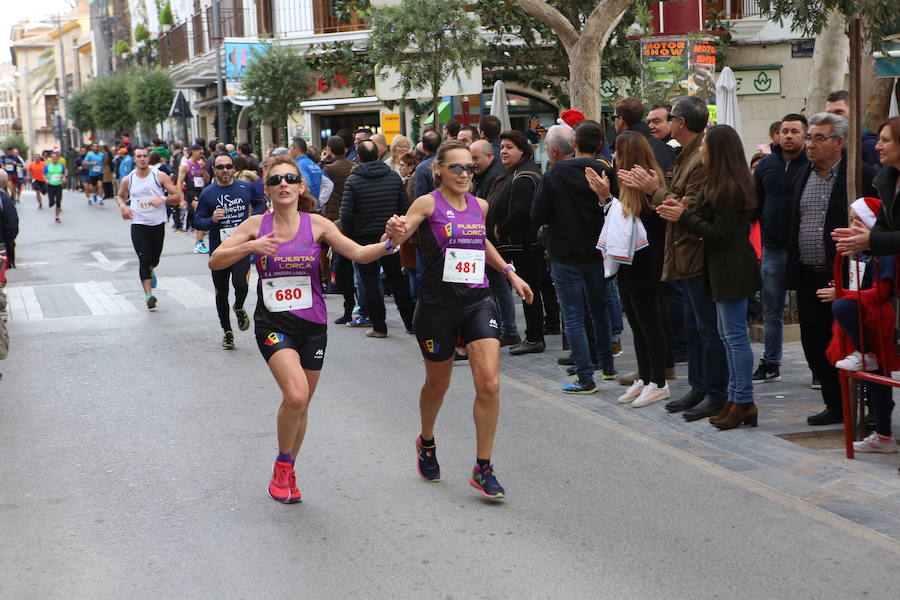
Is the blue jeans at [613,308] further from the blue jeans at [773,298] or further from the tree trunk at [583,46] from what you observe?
the tree trunk at [583,46]

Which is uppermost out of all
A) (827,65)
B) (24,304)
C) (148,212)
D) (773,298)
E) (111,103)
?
(111,103)

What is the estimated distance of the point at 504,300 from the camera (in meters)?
10.6

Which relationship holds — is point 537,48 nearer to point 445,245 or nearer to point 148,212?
point 148,212

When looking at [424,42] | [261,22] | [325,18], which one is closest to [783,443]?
[424,42]

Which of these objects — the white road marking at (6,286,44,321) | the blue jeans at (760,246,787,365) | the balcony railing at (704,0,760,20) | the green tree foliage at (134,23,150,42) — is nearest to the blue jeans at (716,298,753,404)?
the blue jeans at (760,246,787,365)

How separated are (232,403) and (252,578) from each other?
380 centimetres

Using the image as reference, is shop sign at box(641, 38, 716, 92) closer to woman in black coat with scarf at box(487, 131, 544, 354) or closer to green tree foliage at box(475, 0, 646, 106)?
green tree foliage at box(475, 0, 646, 106)

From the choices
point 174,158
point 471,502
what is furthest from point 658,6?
point 471,502

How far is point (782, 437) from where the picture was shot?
704 centimetres

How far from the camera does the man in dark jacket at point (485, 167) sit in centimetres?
1030

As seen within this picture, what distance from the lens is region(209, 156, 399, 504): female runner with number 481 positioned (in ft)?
19.1

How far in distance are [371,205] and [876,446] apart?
19.2 feet

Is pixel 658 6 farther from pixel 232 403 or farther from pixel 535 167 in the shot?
pixel 232 403

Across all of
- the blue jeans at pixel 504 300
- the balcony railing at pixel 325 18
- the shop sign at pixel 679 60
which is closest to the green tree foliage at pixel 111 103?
the balcony railing at pixel 325 18
